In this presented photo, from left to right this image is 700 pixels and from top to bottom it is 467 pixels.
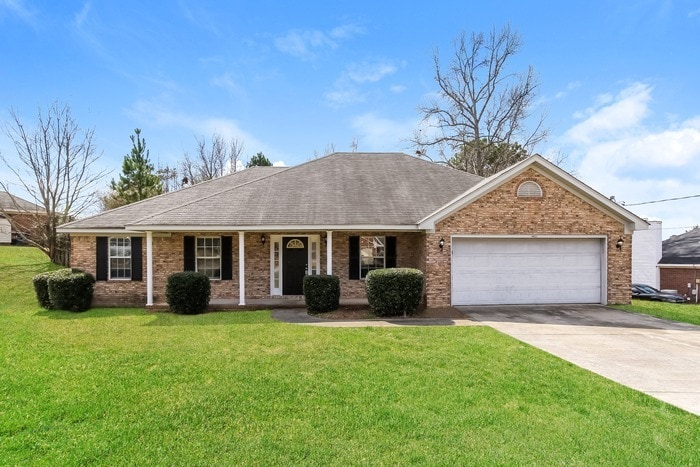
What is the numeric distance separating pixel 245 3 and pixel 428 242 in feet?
30.3

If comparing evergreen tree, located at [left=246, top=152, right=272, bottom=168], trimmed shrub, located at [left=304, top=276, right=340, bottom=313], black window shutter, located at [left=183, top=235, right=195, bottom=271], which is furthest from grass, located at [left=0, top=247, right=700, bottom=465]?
evergreen tree, located at [left=246, top=152, right=272, bottom=168]

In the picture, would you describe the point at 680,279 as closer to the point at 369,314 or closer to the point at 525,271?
the point at 525,271

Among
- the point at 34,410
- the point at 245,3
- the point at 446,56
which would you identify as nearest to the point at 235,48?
the point at 245,3

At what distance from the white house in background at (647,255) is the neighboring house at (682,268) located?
1.35ft

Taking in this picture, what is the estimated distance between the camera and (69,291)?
36.4 feet

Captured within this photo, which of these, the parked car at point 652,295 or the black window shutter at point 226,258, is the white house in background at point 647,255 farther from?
the black window shutter at point 226,258

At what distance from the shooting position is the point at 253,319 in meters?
9.41

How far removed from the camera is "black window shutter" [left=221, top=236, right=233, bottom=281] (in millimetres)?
12422

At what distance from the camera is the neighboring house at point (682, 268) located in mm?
22688

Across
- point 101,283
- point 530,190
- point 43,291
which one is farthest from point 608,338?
point 43,291

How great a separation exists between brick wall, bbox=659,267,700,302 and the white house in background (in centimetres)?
36

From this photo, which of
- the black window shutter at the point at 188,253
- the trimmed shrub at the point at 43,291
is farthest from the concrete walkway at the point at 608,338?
the trimmed shrub at the point at 43,291

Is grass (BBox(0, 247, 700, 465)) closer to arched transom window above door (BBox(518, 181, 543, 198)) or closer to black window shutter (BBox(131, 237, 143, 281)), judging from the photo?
black window shutter (BBox(131, 237, 143, 281))

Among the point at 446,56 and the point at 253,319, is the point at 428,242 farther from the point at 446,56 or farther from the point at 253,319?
the point at 446,56
